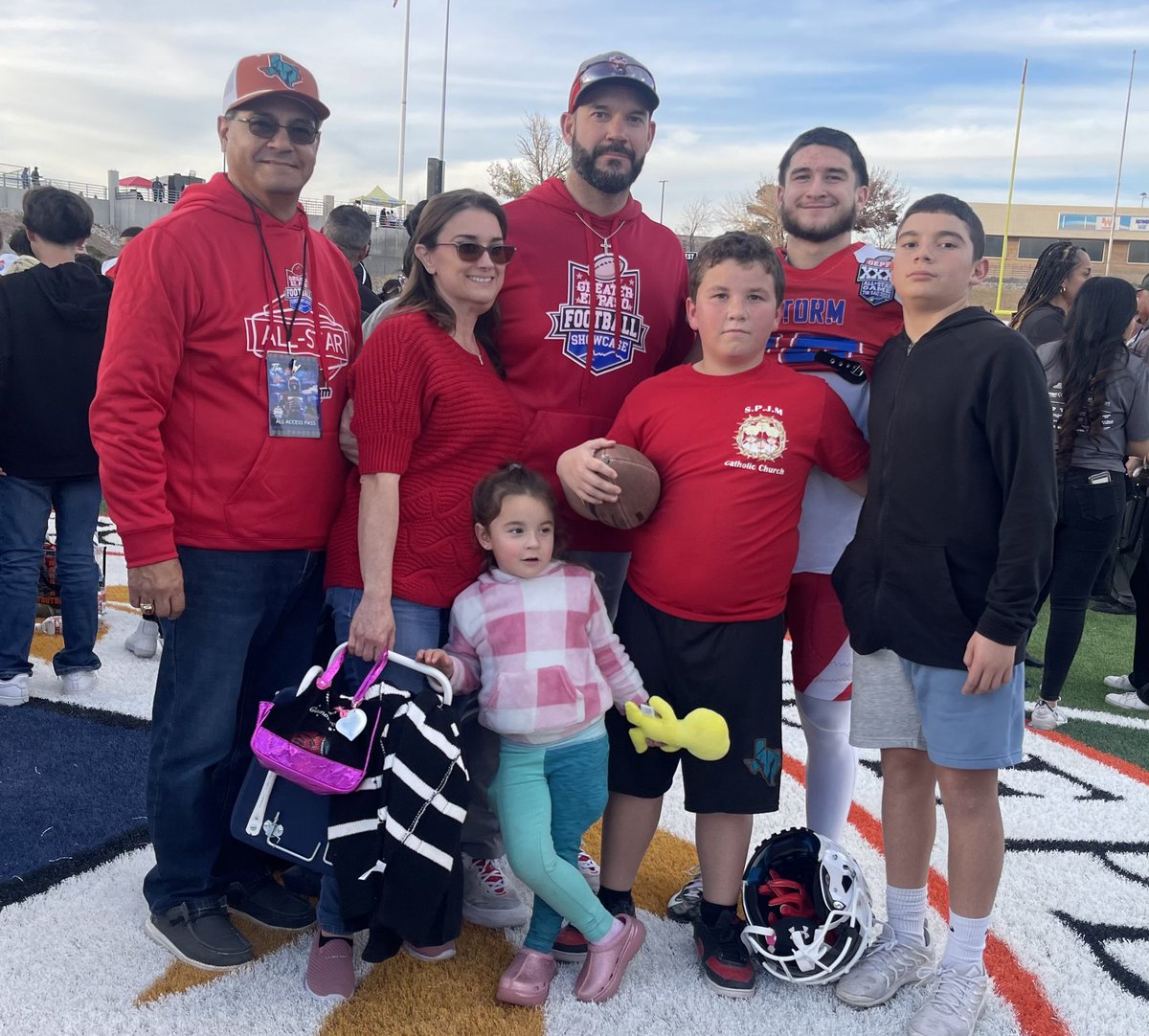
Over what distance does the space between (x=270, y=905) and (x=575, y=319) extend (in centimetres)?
201

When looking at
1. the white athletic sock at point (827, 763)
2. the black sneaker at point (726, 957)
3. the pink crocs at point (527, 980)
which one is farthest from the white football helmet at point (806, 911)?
the pink crocs at point (527, 980)

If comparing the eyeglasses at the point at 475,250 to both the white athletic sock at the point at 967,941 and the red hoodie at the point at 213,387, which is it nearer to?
the red hoodie at the point at 213,387

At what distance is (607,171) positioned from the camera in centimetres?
304

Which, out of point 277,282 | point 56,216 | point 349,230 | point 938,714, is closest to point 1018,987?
point 938,714

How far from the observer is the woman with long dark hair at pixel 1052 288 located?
5422mm

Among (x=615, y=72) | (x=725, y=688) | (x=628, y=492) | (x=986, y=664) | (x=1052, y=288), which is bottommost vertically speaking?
(x=725, y=688)

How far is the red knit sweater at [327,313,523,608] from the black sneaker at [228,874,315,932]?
3.35 ft

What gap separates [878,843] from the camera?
11.9ft

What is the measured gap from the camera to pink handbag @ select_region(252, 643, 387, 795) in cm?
242

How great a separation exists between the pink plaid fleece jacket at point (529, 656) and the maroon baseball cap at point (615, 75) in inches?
61.3

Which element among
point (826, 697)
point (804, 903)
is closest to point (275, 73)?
point (826, 697)

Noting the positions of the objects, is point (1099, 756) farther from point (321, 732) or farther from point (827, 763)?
point (321, 732)

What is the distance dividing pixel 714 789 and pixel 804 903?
1.37 feet

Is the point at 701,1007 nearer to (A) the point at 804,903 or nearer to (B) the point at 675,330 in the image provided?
(A) the point at 804,903
